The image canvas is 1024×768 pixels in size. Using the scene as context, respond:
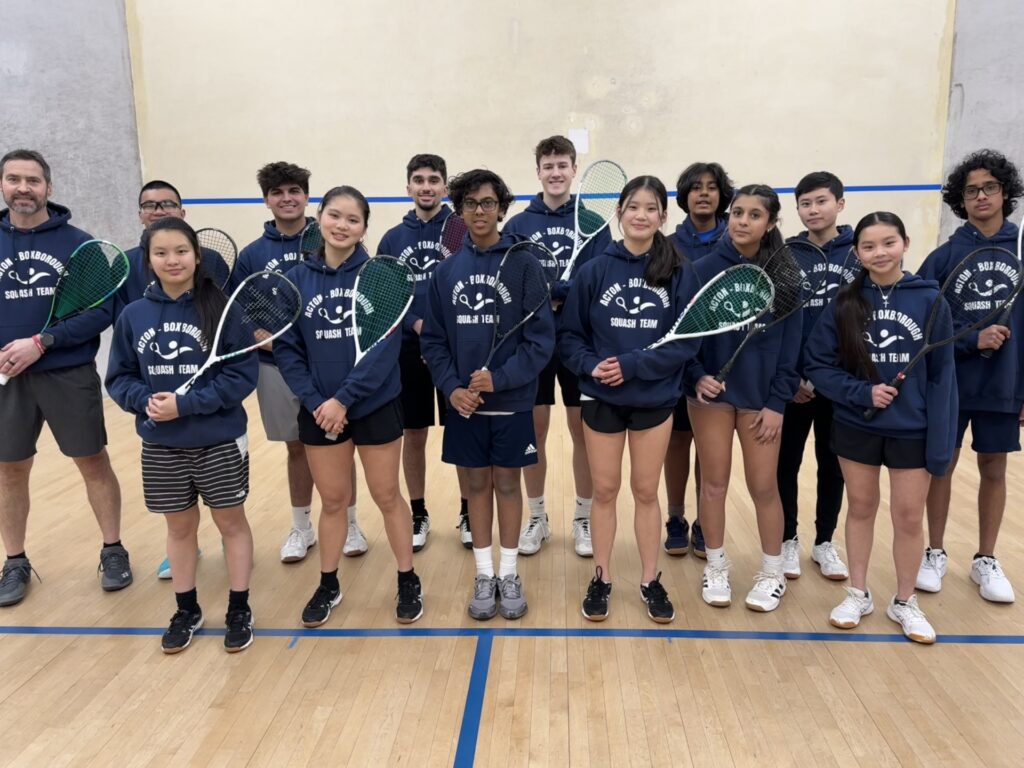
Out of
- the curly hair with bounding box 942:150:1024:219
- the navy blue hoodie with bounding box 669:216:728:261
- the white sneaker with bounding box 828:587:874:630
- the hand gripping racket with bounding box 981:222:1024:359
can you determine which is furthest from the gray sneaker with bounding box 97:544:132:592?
the curly hair with bounding box 942:150:1024:219

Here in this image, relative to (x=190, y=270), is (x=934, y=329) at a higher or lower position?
lower

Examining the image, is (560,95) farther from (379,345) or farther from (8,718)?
(8,718)

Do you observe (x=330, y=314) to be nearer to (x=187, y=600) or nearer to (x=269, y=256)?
(x=269, y=256)

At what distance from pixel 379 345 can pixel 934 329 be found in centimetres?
164

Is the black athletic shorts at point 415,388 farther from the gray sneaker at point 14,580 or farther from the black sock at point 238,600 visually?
the gray sneaker at point 14,580

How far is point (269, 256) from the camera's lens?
2.75 meters

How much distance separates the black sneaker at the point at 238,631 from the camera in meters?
2.27

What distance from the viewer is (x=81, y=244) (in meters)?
2.52

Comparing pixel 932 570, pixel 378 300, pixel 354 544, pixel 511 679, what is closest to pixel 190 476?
pixel 378 300

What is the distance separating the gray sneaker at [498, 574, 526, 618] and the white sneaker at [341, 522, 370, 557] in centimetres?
74

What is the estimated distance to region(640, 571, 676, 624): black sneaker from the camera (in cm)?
238

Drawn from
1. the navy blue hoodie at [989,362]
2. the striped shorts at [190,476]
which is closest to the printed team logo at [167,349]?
the striped shorts at [190,476]

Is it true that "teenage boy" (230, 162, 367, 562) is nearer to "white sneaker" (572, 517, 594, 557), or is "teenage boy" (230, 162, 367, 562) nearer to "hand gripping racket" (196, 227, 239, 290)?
"hand gripping racket" (196, 227, 239, 290)

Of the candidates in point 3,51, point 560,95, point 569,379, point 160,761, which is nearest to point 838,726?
point 569,379
